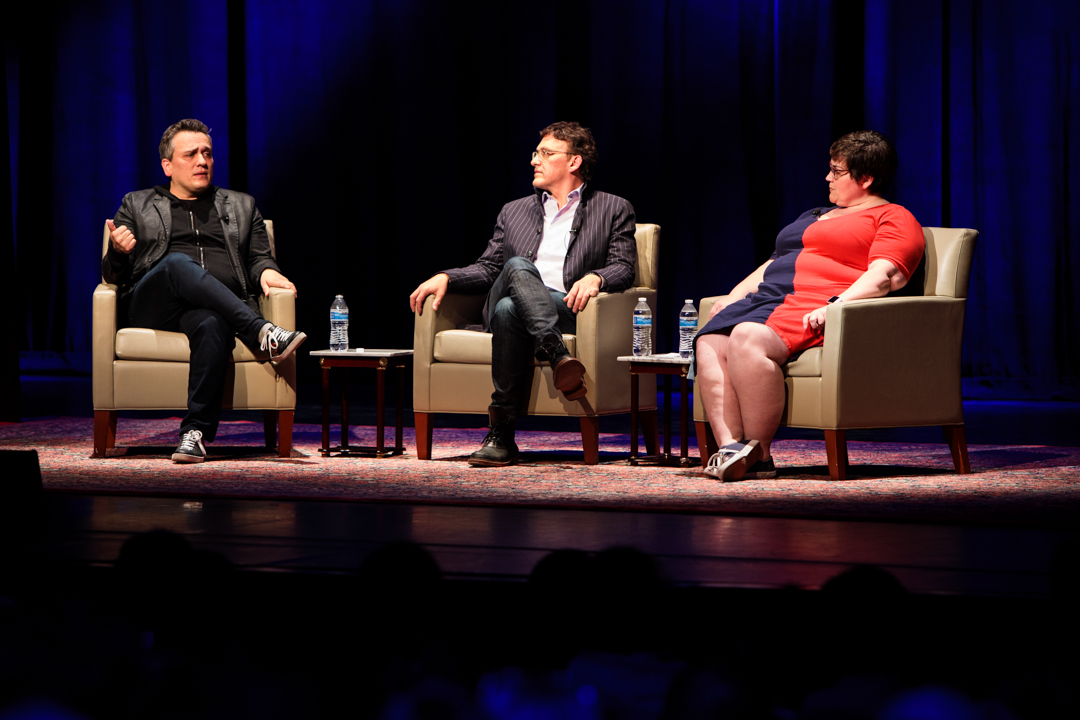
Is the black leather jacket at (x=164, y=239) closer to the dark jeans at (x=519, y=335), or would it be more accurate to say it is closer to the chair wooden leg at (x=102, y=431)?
the chair wooden leg at (x=102, y=431)

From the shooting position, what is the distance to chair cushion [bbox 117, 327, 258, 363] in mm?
3570

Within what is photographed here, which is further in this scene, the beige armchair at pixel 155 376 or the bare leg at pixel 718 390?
the beige armchair at pixel 155 376

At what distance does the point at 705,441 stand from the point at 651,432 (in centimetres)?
25

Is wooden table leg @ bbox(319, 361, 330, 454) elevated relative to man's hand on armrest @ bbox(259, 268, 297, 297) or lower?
lower

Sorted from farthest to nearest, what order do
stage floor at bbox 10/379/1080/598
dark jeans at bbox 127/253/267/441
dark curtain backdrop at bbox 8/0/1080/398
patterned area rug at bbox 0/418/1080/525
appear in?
1. dark curtain backdrop at bbox 8/0/1080/398
2. dark jeans at bbox 127/253/267/441
3. patterned area rug at bbox 0/418/1080/525
4. stage floor at bbox 10/379/1080/598

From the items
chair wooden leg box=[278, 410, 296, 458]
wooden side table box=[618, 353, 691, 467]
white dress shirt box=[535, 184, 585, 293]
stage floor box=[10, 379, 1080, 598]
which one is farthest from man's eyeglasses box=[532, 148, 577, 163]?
stage floor box=[10, 379, 1080, 598]

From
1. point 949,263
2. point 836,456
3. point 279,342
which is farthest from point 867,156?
point 279,342

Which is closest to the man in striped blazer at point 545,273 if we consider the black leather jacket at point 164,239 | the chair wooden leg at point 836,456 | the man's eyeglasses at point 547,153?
the man's eyeglasses at point 547,153

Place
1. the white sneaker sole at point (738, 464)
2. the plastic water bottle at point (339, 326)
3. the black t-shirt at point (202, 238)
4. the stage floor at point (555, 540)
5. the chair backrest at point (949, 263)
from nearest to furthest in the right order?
the stage floor at point (555, 540)
the white sneaker sole at point (738, 464)
the chair backrest at point (949, 263)
the black t-shirt at point (202, 238)
the plastic water bottle at point (339, 326)

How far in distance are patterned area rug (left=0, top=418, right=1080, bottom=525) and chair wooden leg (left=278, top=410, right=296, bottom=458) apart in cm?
5

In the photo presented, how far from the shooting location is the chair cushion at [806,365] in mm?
3109

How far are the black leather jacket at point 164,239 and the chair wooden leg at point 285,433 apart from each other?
1.38 feet

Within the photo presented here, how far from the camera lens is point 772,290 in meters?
3.36

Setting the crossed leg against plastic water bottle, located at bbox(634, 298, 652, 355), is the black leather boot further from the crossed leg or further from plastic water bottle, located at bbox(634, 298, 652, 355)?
the crossed leg
